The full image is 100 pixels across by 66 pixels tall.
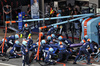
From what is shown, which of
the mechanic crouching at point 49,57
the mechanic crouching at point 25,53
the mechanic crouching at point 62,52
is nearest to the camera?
Answer: the mechanic crouching at point 25,53

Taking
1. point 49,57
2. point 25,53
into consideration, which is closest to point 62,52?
point 49,57

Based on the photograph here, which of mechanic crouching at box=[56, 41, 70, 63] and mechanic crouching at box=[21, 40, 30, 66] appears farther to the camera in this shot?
mechanic crouching at box=[56, 41, 70, 63]

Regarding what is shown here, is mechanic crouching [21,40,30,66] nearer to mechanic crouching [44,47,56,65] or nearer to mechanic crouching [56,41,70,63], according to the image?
mechanic crouching [44,47,56,65]

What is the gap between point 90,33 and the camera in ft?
60.4

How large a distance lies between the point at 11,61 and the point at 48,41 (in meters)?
2.64

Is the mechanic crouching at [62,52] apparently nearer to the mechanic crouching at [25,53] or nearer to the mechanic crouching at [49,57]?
the mechanic crouching at [49,57]

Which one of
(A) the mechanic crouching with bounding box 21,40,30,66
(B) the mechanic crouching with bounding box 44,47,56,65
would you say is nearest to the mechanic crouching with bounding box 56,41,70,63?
(B) the mechanic crouching with bounding box 44,47,56,65

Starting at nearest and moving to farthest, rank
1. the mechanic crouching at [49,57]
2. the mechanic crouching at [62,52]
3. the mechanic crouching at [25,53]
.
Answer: the mechanic crouching at [25,53] → the mechanic crouching at [49,57] → the mechanic crouching at [62,52]

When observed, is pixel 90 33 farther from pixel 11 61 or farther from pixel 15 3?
pixel 15 3

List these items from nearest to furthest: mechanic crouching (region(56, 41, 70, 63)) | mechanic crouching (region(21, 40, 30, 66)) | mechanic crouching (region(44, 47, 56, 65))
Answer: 1. mechanic crouching (region(21, 40, 30, 66))
2. mechanic crouching (region(44, 47, 56, 65))
3. mechanic crouching (region(56, 41, 70, 63))

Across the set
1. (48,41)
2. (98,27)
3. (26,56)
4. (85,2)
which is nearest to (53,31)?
(48,41)

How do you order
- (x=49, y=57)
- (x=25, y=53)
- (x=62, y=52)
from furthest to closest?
1. (x=62, y=52)
2. (x=49, y=57)
3. (x=25, y=53)

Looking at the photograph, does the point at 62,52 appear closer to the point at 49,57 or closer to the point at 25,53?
the point at 49,57

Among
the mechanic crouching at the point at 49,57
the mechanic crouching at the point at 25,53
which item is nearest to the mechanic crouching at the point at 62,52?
the mechanic crouching at the point at 49,57
